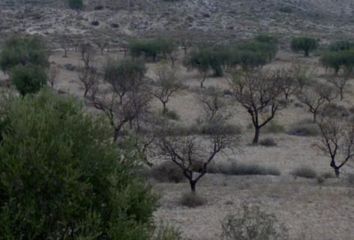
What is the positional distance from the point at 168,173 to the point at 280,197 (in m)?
5.73

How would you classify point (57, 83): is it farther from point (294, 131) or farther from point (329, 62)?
point (329, 62)

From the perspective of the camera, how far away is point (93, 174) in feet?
28.8

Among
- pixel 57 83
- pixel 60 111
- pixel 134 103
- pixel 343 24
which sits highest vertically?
pixel 60 111

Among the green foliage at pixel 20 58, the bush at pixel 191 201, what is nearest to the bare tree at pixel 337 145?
the bush at pixel 191 201

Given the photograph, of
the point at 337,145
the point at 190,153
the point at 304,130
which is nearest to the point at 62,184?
the point at 190,153

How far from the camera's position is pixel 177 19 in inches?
3871

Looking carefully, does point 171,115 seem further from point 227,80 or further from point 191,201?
point 191,201

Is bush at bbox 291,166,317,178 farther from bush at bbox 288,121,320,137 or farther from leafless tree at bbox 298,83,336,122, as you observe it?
leafless tree at bbox 298,83,336,122

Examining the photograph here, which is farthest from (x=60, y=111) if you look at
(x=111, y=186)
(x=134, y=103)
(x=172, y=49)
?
(x=172, y=49)

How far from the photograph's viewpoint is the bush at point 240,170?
29.9 m

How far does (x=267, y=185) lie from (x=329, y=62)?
4060 cm

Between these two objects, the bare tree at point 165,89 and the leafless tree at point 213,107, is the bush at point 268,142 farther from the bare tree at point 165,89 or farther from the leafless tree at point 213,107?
the bare tree at point 165,89

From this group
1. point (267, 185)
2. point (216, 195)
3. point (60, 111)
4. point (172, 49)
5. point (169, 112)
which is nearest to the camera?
point (60, 111)

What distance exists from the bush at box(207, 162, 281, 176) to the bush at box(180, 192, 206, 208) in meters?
6.64
